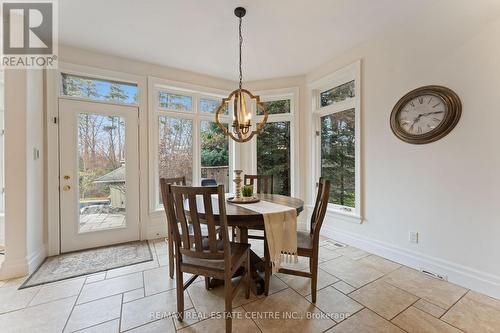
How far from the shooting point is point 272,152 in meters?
4.25

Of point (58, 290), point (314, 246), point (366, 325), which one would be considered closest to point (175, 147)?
point (58, 290)

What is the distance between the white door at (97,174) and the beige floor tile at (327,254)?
2705 millimetres

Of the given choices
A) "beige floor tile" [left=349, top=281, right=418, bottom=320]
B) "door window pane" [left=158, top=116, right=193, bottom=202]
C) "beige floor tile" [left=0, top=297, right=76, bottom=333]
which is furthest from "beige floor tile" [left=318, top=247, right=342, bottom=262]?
"beige floor tile" [left=0, top=297, right=76, bottom=333]

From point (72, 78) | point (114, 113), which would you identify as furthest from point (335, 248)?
point (72, 78)

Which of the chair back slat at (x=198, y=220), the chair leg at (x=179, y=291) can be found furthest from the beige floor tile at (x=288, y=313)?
the chair back slat at (x=198, y=220)

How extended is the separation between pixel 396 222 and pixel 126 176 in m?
3.73

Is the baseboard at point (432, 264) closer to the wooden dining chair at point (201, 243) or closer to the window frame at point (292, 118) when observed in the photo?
the window frame at point (292, 118)

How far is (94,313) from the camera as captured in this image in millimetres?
1783

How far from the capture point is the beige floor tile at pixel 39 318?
1.61 meters

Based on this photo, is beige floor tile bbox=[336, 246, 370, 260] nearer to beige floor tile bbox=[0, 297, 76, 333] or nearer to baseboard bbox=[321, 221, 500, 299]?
baseboard bbox=[321, 221, 500, 299]

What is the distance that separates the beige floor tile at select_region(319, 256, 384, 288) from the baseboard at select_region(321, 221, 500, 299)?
0.42m

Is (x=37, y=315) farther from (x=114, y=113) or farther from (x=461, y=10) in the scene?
(x=461, y=10)

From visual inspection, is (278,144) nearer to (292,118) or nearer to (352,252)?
(292,118)

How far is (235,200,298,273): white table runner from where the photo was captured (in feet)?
6.06
